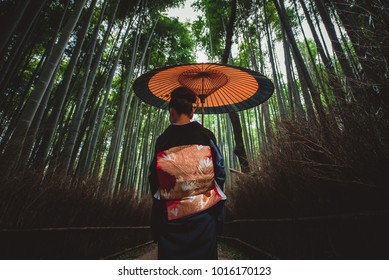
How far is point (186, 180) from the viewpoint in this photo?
39.3 inches

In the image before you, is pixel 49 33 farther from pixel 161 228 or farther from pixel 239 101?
pixel 161 228

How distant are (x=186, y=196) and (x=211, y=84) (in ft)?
3.97

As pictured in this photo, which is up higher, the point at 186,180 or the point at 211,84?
the point at 211,84

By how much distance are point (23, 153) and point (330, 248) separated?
268 centimetres

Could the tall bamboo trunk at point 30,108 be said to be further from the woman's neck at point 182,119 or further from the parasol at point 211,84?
the woman's neck at point 182,119

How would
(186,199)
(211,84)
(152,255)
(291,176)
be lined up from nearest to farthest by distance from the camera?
(186,199), (291,176), (211,84), (152,255)

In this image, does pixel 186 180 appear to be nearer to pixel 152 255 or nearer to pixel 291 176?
pixel 291 176

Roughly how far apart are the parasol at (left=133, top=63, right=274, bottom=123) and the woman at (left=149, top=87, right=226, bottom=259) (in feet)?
2.09

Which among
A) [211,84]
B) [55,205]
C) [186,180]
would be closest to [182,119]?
[186,180]

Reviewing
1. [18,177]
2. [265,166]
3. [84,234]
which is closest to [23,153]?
[18,177]

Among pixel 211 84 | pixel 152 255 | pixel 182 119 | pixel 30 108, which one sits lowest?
pixel 152 255

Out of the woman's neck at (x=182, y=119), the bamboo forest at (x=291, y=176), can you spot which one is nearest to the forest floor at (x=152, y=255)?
the bamboo forest at (x=291, y=176)

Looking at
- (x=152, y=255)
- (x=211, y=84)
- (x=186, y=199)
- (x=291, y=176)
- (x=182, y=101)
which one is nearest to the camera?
(x=186, y=199)

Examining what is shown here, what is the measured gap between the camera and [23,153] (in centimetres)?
205
